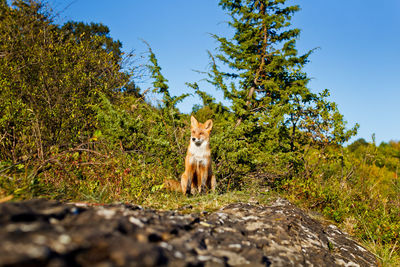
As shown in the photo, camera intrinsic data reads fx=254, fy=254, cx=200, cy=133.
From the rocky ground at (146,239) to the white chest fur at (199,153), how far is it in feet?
5.56

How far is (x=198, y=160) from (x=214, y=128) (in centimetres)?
300

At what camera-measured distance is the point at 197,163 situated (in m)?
5.13

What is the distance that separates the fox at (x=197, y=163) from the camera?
507 cm

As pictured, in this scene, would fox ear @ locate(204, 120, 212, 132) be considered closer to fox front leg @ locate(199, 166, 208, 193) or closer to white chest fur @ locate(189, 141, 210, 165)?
white chest fur @ locate(189, 141, 210, 165)

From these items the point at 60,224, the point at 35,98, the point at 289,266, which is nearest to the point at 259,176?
the point at 289,266

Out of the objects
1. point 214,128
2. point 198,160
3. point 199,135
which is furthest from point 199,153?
point 214,128

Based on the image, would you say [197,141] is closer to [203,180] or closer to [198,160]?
[198,160]

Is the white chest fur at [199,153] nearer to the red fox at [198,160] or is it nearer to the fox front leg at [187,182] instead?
the red fox at [198,160]

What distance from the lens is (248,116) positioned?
25.9 feet

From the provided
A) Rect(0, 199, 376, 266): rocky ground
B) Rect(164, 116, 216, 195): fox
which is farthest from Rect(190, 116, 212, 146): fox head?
Rect(0, 199, 376, 266): rocky ground

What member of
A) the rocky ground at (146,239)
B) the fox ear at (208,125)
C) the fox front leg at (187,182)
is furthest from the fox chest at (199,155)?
the rocky ground at (146,239)

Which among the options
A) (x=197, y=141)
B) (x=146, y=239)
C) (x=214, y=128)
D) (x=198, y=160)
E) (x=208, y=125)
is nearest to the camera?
(x=146, y=239)

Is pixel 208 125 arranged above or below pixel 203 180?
above

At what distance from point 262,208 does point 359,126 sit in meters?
5.84
